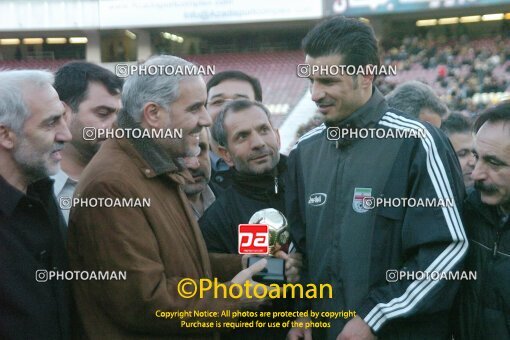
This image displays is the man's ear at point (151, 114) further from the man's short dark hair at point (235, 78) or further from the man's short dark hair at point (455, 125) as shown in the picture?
the man's short dark hair at point (455, 125)

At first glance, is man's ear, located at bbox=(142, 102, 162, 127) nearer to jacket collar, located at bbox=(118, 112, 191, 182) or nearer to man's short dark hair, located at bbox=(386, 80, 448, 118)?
jacket collar, located at bbox=(118, 112, 191, 182)

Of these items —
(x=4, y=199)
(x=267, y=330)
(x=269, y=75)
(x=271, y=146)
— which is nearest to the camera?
(x=4, y=199)

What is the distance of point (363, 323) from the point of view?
54.6 inches

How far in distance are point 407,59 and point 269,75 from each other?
169cm

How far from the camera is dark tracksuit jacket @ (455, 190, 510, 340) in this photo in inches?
53.1

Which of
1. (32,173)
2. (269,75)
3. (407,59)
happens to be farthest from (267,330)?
(407,59)

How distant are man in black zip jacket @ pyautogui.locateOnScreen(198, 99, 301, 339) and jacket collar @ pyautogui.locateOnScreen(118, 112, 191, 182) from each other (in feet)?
0.87

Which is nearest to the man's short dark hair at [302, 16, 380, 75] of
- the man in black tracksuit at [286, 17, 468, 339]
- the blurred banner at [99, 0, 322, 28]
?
the man in black tracksuit at [286, 17, 468, 339]

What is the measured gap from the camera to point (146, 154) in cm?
142

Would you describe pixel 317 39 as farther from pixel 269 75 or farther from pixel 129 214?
pixel 269 75

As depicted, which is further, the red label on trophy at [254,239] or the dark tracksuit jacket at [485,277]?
the red label on trophy at [254,239]

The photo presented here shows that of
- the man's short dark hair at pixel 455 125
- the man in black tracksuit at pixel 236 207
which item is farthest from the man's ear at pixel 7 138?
the man's short dark hair at pixel 455 125

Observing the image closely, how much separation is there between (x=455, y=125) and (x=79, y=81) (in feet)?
4.59

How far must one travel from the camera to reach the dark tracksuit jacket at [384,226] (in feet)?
4.38
